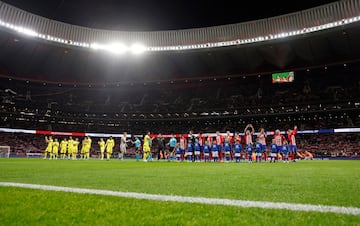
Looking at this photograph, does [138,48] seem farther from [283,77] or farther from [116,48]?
[283,77]

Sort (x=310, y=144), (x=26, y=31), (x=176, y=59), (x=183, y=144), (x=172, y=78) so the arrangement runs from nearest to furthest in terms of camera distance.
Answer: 1. (x=183, y=144)
2. (x=26, y=31)
3. (x=310, y=144)
4. (x=176, y=59)
5. (x=172, y=78)

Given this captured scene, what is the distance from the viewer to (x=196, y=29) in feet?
127

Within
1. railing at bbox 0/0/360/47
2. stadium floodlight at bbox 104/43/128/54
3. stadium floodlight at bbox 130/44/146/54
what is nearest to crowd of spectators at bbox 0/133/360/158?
railing at bbox 0/0/360/47

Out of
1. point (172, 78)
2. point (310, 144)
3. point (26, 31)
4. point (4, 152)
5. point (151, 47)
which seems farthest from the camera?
point (172, 78)

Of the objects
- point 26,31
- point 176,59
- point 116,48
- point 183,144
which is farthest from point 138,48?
point 183,144

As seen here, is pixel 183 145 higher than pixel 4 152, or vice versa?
pixel 4 152


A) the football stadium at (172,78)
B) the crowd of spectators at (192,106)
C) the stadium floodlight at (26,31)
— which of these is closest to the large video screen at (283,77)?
the football stadium at (172,78)

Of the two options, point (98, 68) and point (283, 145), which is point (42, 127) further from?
point (283, 145)

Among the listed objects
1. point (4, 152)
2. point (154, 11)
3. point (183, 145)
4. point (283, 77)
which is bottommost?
point (183, 145)

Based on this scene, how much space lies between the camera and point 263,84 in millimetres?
42125

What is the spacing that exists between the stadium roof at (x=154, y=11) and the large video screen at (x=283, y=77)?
24.9 feet

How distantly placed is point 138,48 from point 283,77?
64.0 feet

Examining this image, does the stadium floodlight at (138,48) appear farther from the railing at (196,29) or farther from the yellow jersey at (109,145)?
the yellow jersey at (109,145)

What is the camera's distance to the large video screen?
122 ft
